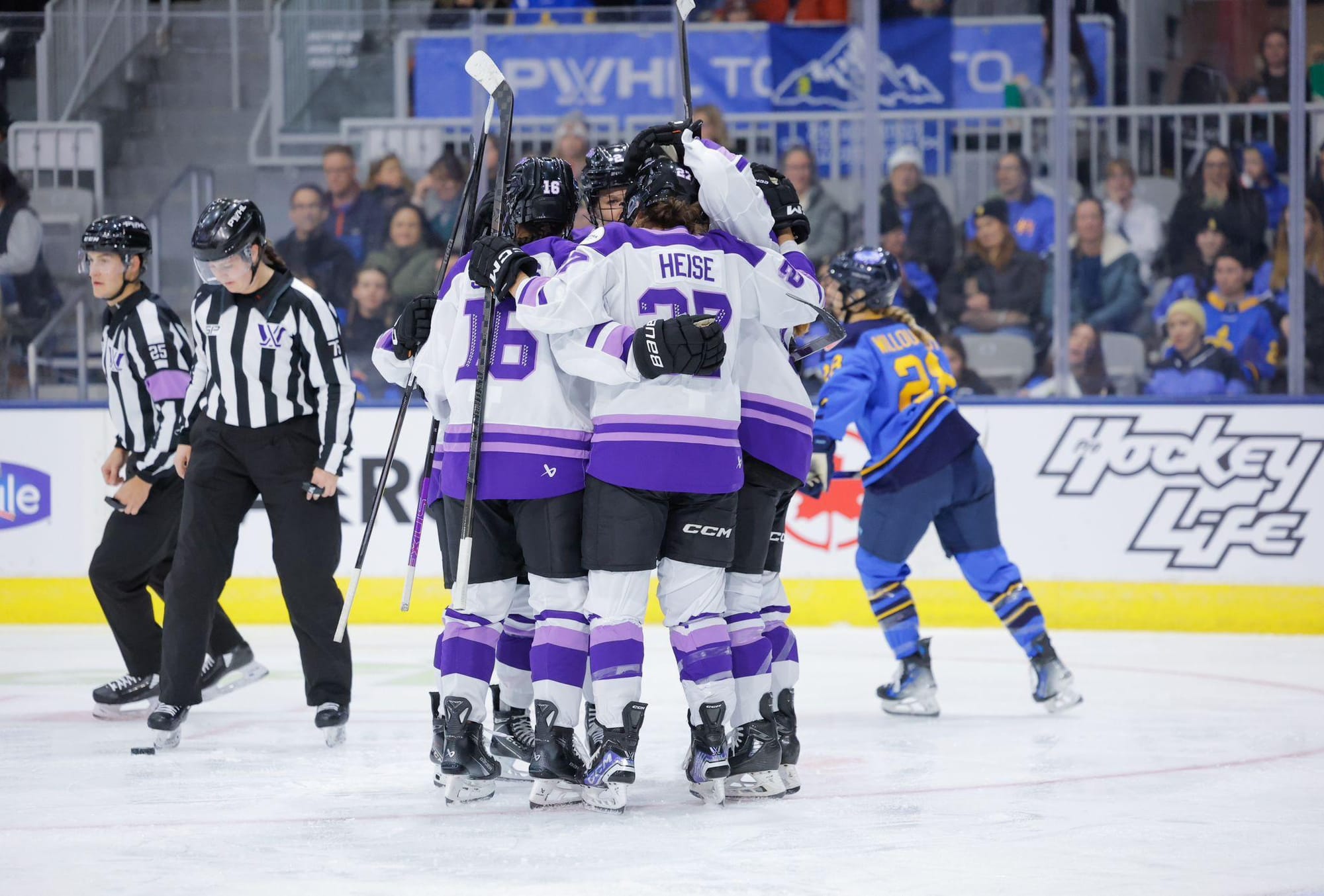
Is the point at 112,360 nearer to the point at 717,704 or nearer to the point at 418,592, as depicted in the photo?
the point at 717,704

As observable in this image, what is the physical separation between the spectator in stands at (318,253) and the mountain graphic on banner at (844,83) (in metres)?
2.34

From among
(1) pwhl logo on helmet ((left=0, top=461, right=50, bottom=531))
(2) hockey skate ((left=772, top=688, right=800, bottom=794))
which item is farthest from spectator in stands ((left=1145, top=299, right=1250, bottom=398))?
(1) pwhl logo on helmet ((left=0, top=461, right=50, bottom=531))

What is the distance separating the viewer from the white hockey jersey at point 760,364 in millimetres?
3748

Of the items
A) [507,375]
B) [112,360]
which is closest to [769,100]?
[112,360]

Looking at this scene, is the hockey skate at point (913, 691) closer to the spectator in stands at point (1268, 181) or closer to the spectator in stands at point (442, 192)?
the spectator in stands at point (1268, 181)

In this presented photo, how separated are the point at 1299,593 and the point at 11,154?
244 inches

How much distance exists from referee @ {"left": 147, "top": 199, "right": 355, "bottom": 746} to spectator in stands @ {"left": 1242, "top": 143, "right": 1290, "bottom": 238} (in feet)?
15.0

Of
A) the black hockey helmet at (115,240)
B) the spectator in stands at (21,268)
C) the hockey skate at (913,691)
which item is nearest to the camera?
the black hockey helmet at (115,240)

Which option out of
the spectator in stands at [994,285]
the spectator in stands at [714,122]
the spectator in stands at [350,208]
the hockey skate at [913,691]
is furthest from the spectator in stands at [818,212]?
the hockey skate at [913,691]

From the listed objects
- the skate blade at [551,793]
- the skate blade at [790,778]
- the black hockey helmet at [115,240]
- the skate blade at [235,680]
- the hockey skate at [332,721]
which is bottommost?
the skate blade at [235,680]

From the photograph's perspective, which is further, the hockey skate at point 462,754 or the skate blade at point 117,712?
the skate blade at point 117,712

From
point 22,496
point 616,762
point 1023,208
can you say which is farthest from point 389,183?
point 616,762

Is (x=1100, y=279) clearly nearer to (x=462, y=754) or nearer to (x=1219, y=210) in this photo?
(x=1219, y=210)

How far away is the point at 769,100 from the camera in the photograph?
338 inches
